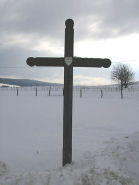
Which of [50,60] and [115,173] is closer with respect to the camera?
[115,173]

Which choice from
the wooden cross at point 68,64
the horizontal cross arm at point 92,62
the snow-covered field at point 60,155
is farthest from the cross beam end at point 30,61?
the snow-covered field at point 60,155

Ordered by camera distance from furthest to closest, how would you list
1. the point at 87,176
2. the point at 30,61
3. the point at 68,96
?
1. the point at 30,61
2. the point at 68,96
3. the point at 87,176

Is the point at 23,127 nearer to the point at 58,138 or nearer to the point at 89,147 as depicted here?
the point at 58,138

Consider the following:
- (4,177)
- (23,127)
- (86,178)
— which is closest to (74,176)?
(86,178)

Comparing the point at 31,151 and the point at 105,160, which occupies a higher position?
the point at 105,160

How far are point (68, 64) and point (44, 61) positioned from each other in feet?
1.74

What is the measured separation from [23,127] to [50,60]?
396 cm

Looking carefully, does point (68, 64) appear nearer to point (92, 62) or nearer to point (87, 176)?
point (92, 62)

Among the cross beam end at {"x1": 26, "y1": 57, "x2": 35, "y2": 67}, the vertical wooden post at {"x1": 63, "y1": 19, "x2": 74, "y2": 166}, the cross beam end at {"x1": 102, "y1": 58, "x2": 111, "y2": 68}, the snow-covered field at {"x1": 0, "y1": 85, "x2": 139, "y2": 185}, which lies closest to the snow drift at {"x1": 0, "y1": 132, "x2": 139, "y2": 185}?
the snow-covered field at {"x1": 0, "y1": 85, "x2": 139, "y2": 185}

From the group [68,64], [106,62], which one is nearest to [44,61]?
[68,64]

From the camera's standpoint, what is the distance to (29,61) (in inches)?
119

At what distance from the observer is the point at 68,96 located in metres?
2.92

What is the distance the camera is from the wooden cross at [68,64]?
2.91 metres

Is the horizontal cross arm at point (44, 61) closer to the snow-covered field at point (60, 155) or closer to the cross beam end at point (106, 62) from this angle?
the cross beam end at point (106, 62)
